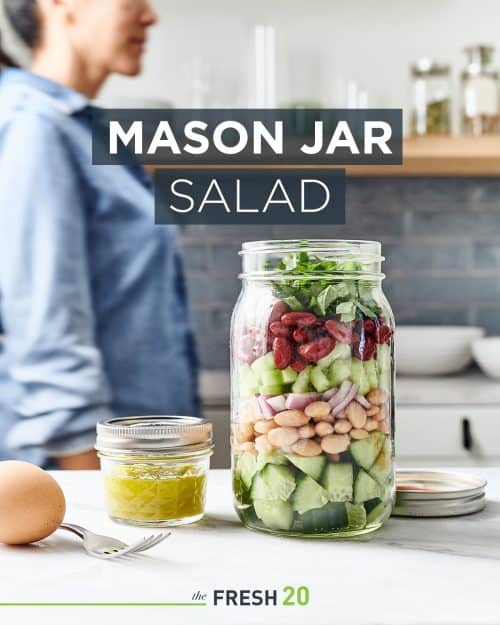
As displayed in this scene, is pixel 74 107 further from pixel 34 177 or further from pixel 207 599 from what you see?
pixel 207 599

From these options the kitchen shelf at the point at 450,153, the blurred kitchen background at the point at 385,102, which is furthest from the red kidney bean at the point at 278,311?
the kitchen shelf at the point at 450,153

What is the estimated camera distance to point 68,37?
2.25 metres

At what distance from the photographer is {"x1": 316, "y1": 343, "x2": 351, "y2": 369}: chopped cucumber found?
0.70m

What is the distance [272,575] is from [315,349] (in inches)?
7.1

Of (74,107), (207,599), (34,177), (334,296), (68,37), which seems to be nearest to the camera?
(207,599)

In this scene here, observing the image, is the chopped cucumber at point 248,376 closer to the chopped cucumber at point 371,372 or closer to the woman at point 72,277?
the chopped cucumber at point 371,372

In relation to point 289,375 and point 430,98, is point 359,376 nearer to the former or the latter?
point 289,375

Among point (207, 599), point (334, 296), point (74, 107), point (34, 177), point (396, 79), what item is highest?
point (396, 79)

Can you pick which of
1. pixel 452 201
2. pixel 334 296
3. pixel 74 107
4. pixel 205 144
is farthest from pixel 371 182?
pixel 334 296

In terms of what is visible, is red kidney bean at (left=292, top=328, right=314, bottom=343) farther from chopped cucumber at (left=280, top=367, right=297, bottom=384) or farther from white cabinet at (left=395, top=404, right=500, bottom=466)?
white cabinet at (left=395, top=404, right=500, bottom=466)

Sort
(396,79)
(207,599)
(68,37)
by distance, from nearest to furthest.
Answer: (207,599), (68,37), (396,79)

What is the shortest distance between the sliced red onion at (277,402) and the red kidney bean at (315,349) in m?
0.04

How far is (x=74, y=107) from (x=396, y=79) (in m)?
1.12

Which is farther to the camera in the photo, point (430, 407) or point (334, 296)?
point (430, 407)
